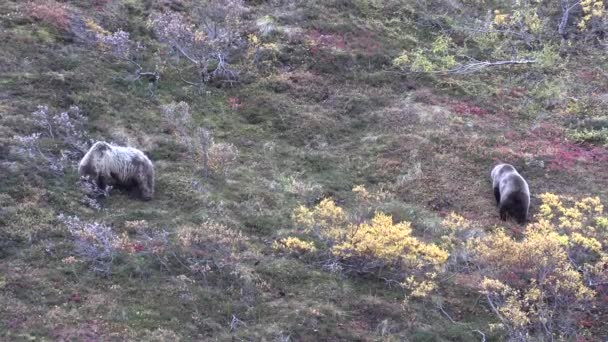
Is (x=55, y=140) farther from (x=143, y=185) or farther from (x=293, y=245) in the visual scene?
(x=293, y=245)

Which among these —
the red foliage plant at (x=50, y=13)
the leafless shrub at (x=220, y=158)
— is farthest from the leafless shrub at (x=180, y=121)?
the red foliage plant at (x=50, y=13)

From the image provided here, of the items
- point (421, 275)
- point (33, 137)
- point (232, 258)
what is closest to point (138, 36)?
point (33, 137)

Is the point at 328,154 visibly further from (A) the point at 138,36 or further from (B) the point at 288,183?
(A) the point at 138,36

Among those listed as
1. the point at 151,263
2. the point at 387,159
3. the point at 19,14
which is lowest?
the point at 387,159

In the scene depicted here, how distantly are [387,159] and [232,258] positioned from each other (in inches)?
278

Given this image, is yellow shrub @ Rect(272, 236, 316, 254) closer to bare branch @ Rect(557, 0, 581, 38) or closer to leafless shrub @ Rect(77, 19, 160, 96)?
leafless shrub @ Rect(77, 19, 160, 96)

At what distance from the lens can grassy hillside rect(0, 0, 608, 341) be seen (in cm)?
1087

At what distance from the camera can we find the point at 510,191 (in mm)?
Answer: 15461

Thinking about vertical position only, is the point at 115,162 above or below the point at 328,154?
above

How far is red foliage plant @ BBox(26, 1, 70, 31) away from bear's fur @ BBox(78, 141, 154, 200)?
327 inches

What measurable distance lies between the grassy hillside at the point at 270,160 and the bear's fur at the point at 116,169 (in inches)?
15.7

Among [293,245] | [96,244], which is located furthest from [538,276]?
[96,244]

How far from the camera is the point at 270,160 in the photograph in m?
17.0

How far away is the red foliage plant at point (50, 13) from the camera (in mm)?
20562
